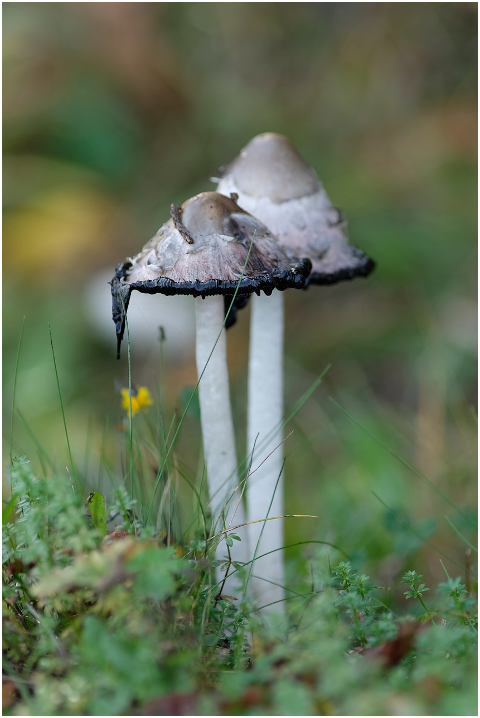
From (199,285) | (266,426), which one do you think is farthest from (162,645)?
(266,426)

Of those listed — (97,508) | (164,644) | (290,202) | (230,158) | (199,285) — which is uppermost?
(230,158)

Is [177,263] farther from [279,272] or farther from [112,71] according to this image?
[112,71]

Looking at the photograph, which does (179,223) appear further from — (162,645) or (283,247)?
(162,645)

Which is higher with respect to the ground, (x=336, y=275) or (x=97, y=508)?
(x=336, y=275)

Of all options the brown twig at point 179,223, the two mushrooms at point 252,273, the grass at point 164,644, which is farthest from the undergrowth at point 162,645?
the brown twig at point 179,223

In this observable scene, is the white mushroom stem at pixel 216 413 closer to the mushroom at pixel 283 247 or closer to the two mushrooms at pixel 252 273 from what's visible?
the two mushrooms at pixel 252 273

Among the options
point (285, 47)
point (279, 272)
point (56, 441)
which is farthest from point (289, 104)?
point (279, 272)
